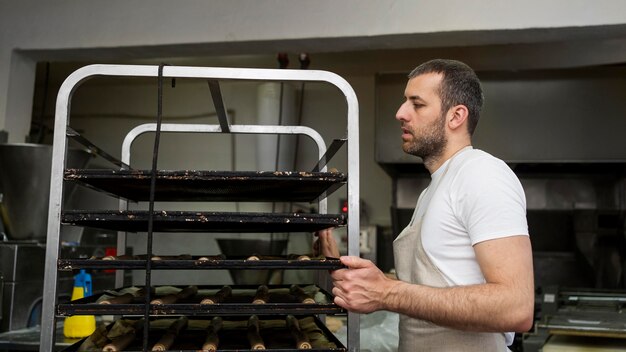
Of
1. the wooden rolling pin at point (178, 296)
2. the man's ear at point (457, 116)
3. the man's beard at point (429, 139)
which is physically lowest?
the wooden rolling pin at point (178, 296)

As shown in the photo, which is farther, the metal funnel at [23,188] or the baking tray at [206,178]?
the metal funnel at [23,188]

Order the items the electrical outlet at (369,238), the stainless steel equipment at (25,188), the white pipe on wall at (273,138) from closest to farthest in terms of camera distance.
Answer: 1. the stainless steel equipment at (25,188)
2. the white pipe on wall at (273,138)
3. the electrical outlet at (369,238)

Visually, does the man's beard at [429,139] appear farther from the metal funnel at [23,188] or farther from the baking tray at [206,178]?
the metal funnel at [23,188]

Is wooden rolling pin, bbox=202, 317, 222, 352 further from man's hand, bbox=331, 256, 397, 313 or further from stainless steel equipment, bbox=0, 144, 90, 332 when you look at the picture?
stainless steel equipment, bbox=0, 144, 90, 332

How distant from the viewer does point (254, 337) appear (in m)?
1.38

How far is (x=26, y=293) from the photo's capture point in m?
2.67

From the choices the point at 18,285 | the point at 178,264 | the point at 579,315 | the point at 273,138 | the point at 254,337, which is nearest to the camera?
the point at 178,264

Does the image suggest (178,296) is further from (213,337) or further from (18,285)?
(18,285)

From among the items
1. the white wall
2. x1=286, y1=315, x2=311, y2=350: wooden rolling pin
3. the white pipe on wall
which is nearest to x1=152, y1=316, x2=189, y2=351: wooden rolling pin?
x1=286, y1=315, x2=311, y2=350: wooden rolling pin

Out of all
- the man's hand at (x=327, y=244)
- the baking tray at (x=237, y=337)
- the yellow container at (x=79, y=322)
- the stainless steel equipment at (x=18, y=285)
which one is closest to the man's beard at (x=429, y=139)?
the man's hand at (x=327, y=244)

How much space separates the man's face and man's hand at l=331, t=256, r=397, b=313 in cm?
40

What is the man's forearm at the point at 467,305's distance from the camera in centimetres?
118

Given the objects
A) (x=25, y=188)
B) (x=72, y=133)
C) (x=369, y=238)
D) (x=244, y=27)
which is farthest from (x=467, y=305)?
(x=369, y=238)

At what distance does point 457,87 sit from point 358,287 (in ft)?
1.90
